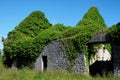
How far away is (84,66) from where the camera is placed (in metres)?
19.0

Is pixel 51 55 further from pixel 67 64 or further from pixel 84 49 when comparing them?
pixel 84 49

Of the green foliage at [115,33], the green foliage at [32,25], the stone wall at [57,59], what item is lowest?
the stone wall at [57,59]

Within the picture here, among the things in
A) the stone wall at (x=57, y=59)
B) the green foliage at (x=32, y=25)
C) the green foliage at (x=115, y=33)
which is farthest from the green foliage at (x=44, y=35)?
the green foliage at (x=115, y=33)

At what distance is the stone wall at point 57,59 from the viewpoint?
19.4 meters

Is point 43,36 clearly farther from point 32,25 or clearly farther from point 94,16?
point 94,16

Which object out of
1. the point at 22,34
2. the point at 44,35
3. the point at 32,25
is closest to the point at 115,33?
the point at 44,35

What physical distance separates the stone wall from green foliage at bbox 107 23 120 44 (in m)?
3.10

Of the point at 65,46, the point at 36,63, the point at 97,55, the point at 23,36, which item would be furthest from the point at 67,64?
the point at 23,36

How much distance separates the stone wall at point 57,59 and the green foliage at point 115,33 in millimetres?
3103

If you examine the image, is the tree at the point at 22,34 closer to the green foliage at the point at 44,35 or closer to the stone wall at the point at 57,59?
the green foliage at the point at 44,35

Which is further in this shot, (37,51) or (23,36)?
(23,36)

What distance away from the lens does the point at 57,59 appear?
21547 mm

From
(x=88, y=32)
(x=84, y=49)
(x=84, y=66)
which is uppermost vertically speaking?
(x=88, y=32)

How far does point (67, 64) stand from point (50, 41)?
127 inches
